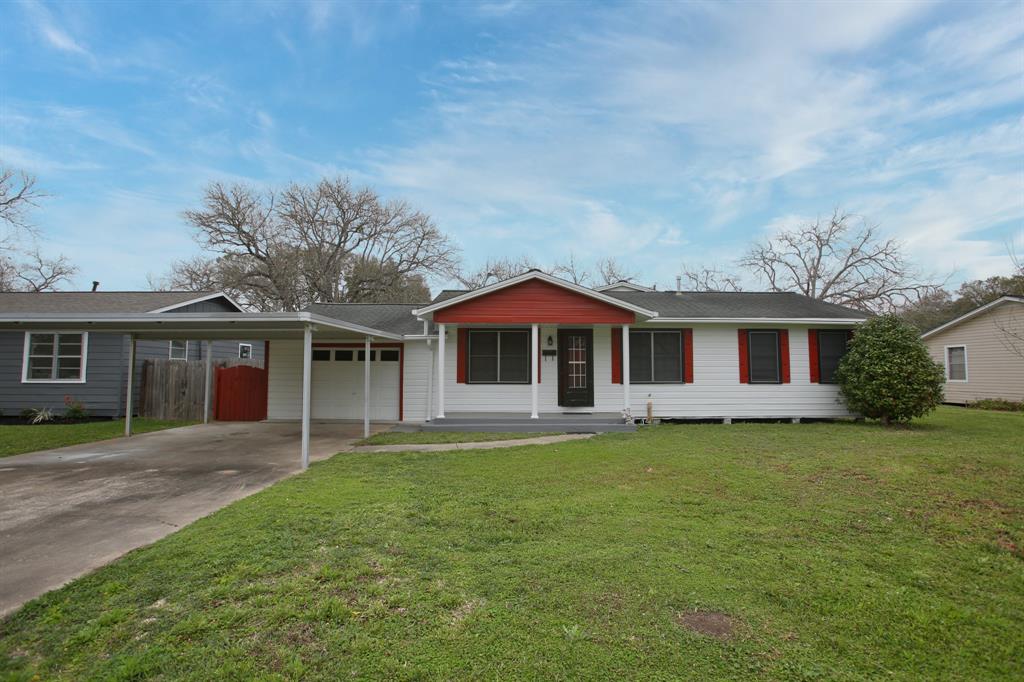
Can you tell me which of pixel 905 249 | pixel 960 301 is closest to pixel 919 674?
pixel 905 249

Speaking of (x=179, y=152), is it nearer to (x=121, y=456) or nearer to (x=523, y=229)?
(x=121, y=456)

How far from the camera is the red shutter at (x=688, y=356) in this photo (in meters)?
13.0

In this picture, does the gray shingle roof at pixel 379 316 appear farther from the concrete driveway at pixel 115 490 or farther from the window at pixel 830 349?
the window at pixel 830 349

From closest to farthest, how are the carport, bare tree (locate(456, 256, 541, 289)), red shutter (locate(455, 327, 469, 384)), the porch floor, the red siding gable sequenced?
Answer: 1. the carport
2. the porch floor
3. the red siding gable
4. red shutter (locate(455, 327, 469, 384))
5. bare tree (locate(456, 256, 541, 289))

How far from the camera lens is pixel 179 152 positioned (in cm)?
1714

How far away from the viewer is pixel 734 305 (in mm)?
14031

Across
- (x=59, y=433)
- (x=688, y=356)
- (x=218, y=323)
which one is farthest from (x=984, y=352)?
(x=59, y=433)

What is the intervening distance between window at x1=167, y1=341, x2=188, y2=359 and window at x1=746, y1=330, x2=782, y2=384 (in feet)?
60.0

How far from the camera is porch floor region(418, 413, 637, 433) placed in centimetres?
1113

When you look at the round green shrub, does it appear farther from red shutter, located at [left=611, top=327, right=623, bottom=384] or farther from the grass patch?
the grass patch

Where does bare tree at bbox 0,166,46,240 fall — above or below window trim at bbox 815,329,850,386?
above

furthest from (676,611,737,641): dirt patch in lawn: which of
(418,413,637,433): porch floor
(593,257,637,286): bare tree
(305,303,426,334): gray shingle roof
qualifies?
(593,257,637,286): bare tree

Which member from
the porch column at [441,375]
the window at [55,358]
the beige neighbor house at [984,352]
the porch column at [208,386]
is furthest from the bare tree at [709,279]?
the window at [55,358]

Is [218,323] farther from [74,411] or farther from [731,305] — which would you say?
[731,305]
